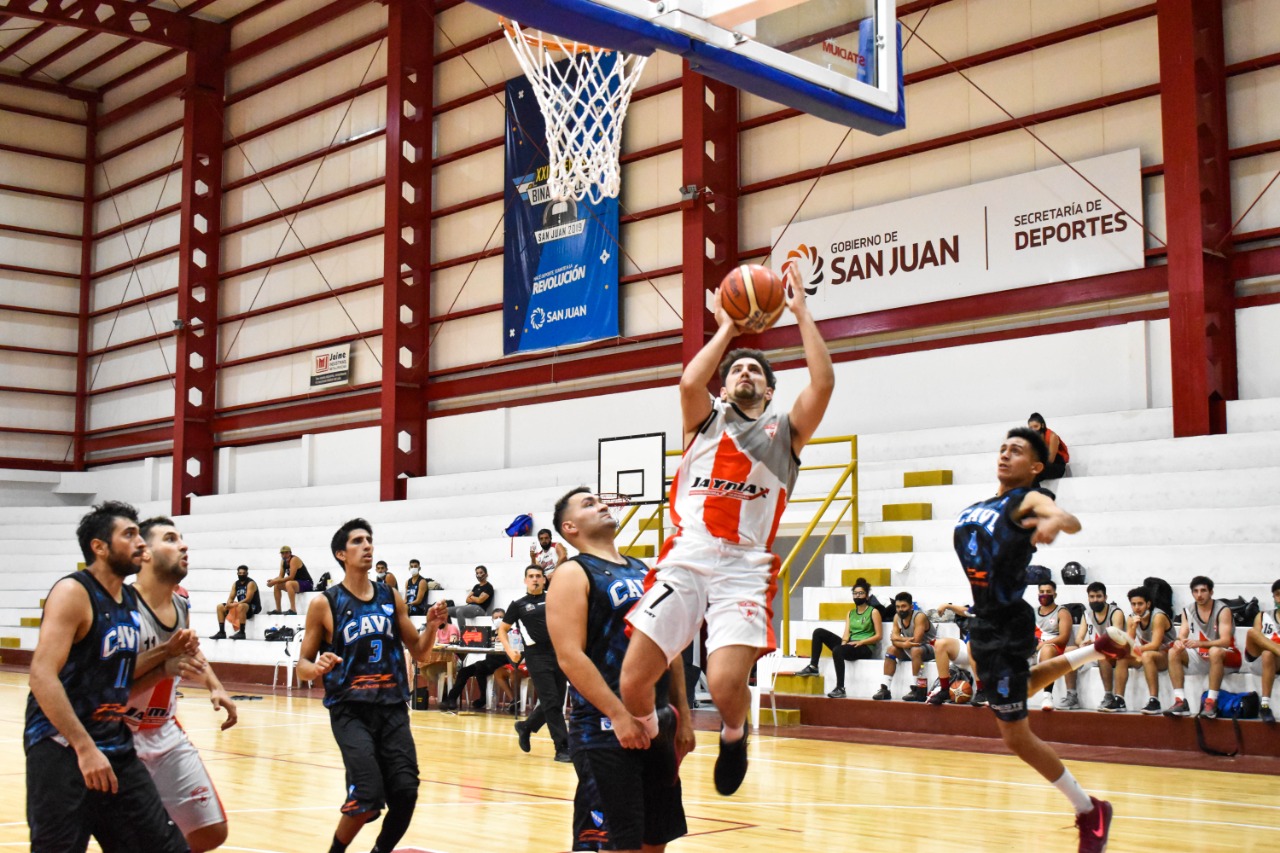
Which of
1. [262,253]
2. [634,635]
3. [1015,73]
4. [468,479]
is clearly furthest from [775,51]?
[262,253]

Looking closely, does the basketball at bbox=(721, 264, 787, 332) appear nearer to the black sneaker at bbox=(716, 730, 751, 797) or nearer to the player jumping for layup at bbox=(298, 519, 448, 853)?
the black sneaker at bbox=(716, 730, 751, 797)

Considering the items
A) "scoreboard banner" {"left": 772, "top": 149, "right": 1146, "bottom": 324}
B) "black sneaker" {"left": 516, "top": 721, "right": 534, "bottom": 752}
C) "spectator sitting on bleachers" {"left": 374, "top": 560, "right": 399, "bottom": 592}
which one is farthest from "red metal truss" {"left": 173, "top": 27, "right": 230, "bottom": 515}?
"black sneaker" {"left": 516, "top": 721, "right": 534, "bottom": 752}

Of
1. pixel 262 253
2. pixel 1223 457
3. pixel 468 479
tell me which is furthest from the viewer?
pixel 262 253

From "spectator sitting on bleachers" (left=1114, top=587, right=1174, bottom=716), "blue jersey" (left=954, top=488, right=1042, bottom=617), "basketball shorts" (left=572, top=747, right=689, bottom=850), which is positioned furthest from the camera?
"spectator sitting on bleachers" (left=1114, top=587, right=1174, bottom=716)

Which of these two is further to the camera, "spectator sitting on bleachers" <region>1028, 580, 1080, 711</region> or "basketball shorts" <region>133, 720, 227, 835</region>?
"spectator sitting on bleachers" <region>1028, 580, 1080, 711</region>

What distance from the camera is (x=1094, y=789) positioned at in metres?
8.68

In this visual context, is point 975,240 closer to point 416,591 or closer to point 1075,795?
point 416,591

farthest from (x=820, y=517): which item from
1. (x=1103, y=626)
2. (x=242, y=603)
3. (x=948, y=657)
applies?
(x=242, y=603)

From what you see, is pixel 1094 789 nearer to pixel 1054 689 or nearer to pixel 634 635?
pixel 1054 689

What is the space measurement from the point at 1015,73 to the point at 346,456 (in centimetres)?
1328

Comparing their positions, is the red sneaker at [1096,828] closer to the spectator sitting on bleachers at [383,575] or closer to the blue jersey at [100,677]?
the blue jersey at [100,677]

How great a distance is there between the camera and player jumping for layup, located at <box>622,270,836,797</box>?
464cm

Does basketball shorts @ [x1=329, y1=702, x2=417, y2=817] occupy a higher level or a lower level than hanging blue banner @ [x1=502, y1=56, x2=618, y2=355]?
lower

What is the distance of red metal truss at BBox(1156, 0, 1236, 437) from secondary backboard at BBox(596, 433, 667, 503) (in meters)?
5.98
